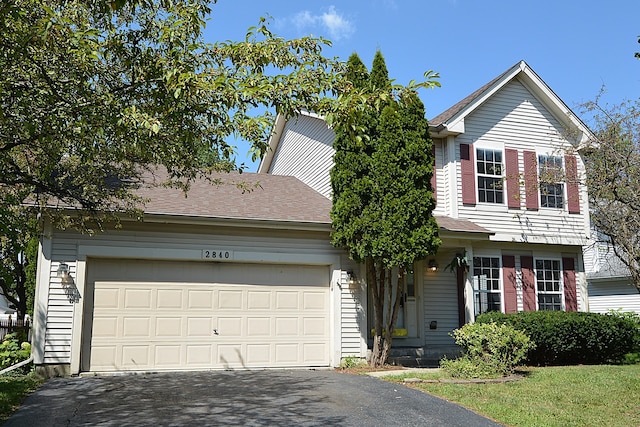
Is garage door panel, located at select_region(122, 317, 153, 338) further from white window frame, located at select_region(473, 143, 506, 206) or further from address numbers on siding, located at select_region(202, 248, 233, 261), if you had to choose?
white window frame, located at select_region(473, 143, 506, 206)

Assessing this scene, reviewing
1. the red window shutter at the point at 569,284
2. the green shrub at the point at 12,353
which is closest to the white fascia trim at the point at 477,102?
the red window shutter at the point at 569,284

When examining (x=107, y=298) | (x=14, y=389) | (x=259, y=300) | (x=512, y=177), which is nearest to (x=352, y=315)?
(x=259, y=300)

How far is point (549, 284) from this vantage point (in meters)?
15.6

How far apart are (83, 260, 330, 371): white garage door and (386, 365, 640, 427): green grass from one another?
9.07 feet

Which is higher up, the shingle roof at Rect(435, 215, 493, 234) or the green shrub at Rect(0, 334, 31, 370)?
the shingle roof at Rect(435, 215, 493, 234)

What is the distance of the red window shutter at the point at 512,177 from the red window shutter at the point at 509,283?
1.39m

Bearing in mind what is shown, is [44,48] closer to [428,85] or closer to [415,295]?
[428,85]

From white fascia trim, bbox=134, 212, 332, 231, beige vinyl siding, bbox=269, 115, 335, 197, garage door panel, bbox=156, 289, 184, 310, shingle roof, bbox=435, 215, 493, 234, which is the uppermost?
beige vinyl siding, bbox=269, 115, 335, 197

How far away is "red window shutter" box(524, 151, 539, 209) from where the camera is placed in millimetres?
15398

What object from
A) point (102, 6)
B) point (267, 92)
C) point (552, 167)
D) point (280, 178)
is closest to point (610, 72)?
point (552, 167)

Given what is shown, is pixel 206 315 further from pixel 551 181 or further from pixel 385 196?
pixel 551 181

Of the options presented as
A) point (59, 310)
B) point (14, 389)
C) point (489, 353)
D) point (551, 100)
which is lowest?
point (14, 389)

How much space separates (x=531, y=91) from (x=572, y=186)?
2.76 metres

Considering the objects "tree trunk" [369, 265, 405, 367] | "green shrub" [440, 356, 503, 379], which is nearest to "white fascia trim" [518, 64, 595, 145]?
"tree trunk" [369, 265, 405, 367]
